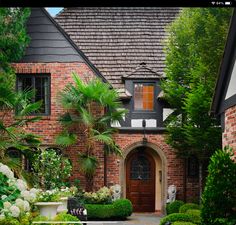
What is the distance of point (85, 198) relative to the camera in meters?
14.3

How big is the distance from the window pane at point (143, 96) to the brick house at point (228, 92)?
774 cm

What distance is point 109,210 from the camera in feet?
46.0

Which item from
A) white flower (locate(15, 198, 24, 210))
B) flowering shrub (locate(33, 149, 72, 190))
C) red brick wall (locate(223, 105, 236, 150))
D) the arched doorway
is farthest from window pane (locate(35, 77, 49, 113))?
white flower (locate(15, 198, 24, 210))

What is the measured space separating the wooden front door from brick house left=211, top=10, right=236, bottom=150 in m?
8.01

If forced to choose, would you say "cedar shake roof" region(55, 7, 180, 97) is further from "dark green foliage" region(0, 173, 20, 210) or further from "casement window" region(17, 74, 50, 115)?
"dark green foliage" region(0, 173, 20, 210)

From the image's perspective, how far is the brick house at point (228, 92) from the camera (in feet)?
24.3

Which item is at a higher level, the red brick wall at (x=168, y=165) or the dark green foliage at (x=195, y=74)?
the dark green foliage at (x=195, y=74)

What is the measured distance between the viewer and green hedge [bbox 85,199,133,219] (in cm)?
1396

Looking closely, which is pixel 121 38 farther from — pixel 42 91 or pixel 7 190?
pixel 7 190

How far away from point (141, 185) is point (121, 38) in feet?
14.2

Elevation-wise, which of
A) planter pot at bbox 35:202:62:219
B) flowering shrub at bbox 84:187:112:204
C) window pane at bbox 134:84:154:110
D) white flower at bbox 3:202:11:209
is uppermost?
window pane at bbox 134:84:154:110

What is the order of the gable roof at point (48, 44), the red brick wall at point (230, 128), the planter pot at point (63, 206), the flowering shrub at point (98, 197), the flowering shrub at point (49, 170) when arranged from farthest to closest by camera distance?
the gable roof at point (48, 44) < the flowering shrub at point (98, 197) < the flowering shrub at point (49, 170) < the planter pot at point (63, 206) < the red brick wall at point (230, 128)

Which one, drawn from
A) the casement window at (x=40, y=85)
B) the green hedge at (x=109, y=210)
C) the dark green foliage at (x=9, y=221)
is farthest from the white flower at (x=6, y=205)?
the casement window at (x=40, y=85)

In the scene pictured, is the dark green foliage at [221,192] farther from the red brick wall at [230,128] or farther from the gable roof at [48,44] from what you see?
the gable roof at [48,44]
